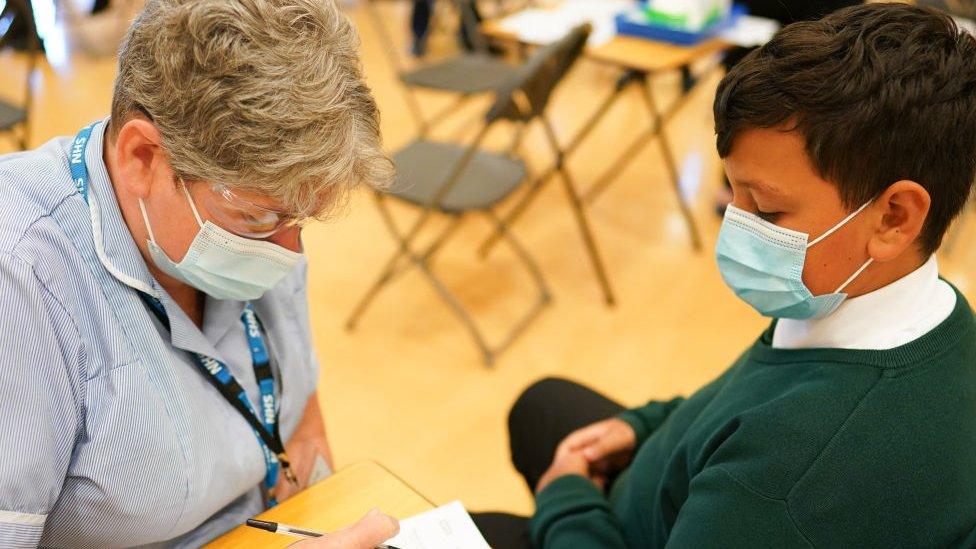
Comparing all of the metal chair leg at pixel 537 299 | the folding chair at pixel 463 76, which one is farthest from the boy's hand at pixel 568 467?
the folding chair at pixel 463 76

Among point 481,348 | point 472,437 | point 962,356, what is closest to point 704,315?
→ point 481,348

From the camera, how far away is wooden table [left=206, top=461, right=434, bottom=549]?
1.20m

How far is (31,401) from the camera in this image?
3.27ft

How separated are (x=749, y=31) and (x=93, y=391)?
289 centimetres

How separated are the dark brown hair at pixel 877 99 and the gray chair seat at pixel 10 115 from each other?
2741 mm

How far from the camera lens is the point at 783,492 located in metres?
A: 1.03

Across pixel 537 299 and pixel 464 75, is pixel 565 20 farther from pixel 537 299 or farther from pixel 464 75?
pixel 537 299

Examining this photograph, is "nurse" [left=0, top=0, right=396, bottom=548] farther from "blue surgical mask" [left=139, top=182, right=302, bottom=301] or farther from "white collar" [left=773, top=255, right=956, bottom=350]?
"white collar" [left=773, top=255, right=956, bottom=350]

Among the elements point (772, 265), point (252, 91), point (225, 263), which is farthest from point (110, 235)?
point (772, 265)

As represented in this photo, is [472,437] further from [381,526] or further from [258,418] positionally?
[381,526]

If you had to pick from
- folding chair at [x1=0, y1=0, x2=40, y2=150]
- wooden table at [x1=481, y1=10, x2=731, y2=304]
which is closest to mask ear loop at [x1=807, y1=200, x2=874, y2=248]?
wooden table at [x1=481, y1=10, x2=731, y2=304]

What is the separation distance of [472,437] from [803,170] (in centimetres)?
174

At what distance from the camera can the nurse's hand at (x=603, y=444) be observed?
1.63 metres

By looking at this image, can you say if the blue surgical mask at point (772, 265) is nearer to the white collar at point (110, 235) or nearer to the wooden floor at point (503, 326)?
the white collar at point (110, 235)
